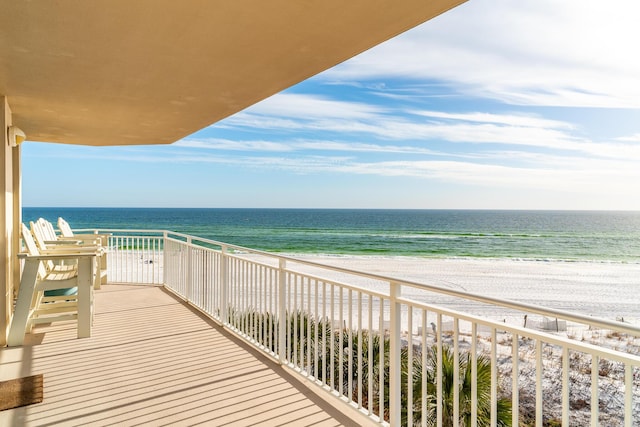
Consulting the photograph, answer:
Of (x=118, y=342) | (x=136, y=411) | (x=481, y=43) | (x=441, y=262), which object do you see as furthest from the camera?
(x=481, y=43)

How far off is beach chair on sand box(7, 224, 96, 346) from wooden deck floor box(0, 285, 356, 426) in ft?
0.50

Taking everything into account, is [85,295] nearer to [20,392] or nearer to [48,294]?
[48,294]

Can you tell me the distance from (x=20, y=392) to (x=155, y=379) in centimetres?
81

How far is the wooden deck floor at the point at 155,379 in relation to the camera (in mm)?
2410

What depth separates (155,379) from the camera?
2967 millimetres

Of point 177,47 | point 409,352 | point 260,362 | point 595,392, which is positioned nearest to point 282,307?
point 260,362

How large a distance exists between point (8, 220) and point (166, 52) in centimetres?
265

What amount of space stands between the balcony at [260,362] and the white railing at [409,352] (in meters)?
0.01

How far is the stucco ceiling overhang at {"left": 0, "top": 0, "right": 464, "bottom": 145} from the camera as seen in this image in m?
1.91

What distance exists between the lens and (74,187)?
141ft

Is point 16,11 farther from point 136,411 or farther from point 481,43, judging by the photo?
point 481,43

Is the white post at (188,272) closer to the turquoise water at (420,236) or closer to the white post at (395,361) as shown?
the white post at (395,361)

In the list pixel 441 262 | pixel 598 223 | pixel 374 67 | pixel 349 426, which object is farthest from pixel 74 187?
pixel 598 223

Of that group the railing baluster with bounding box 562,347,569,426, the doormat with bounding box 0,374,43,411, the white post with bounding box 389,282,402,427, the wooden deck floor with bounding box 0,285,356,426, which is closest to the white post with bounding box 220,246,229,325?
the wooden deck floor with bounding box 0,285,356,426
